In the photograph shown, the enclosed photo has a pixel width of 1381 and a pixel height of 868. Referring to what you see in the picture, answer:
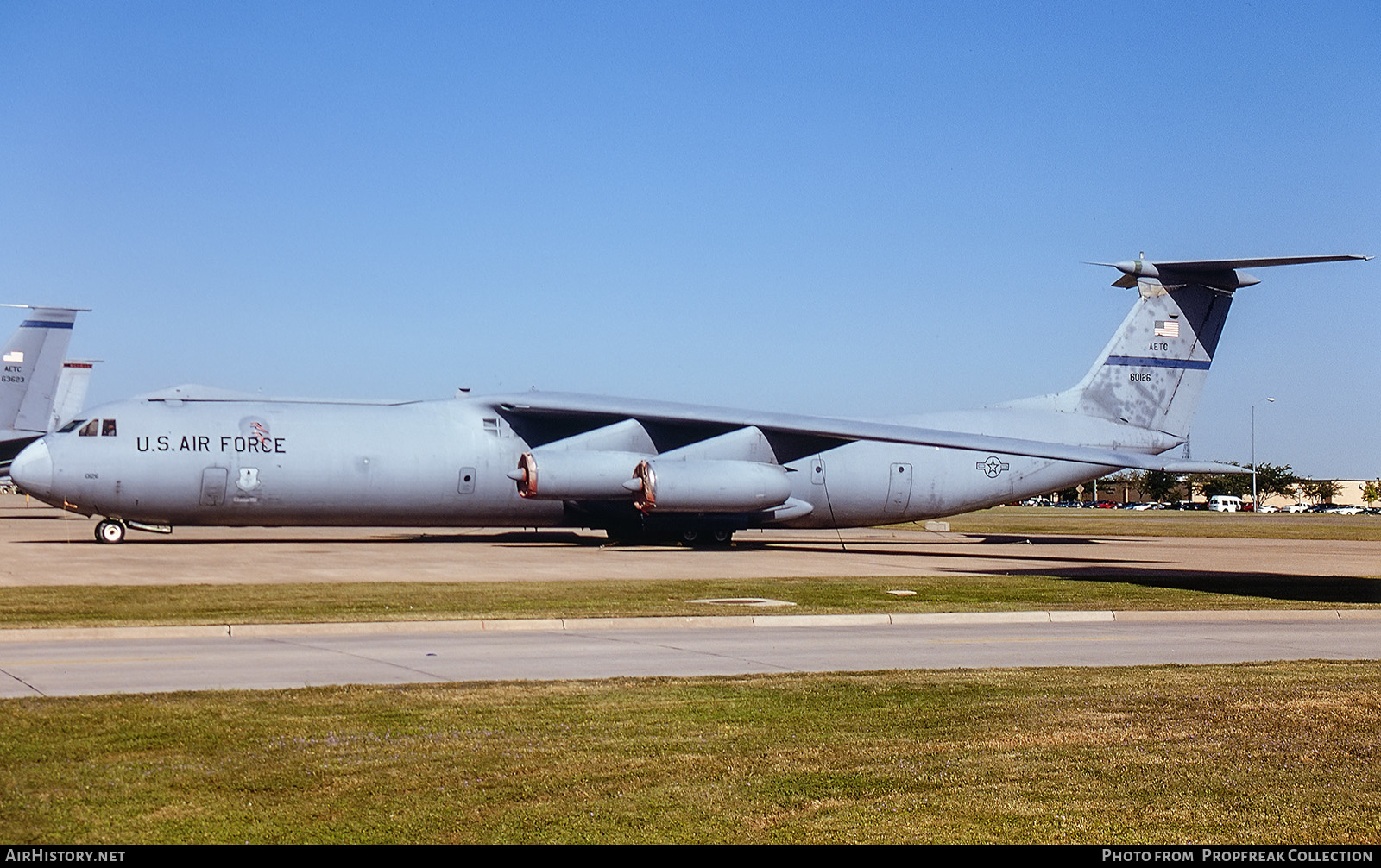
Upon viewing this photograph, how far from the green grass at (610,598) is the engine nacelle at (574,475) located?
8.86m

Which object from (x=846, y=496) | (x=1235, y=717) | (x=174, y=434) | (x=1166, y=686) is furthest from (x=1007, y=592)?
(x=174, y=434)

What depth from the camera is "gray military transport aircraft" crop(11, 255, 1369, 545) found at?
101 ft

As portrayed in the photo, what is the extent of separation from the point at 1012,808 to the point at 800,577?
683 inches

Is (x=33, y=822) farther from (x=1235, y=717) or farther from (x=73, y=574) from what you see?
(x=73, y=574)

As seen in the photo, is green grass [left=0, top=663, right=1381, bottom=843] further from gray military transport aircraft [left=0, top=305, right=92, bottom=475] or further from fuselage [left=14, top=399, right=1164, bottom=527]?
gray military transport aircraft [left=0, top=305, right=92, bottom=475]

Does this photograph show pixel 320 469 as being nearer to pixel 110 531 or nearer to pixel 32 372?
pixel 110 531

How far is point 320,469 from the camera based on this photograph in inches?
1235

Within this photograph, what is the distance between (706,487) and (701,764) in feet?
79.5

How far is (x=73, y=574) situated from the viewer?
22.9 metres

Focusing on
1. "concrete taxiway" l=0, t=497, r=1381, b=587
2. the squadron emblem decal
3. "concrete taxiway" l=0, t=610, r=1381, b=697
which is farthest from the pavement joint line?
the squadron emblem decal

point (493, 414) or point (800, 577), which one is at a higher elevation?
point (493, 414)

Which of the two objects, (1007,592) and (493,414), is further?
(493,414)

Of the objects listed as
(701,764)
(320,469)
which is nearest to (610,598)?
(701,764)

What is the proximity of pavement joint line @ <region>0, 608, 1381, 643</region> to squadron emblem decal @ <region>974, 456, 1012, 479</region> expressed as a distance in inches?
643
